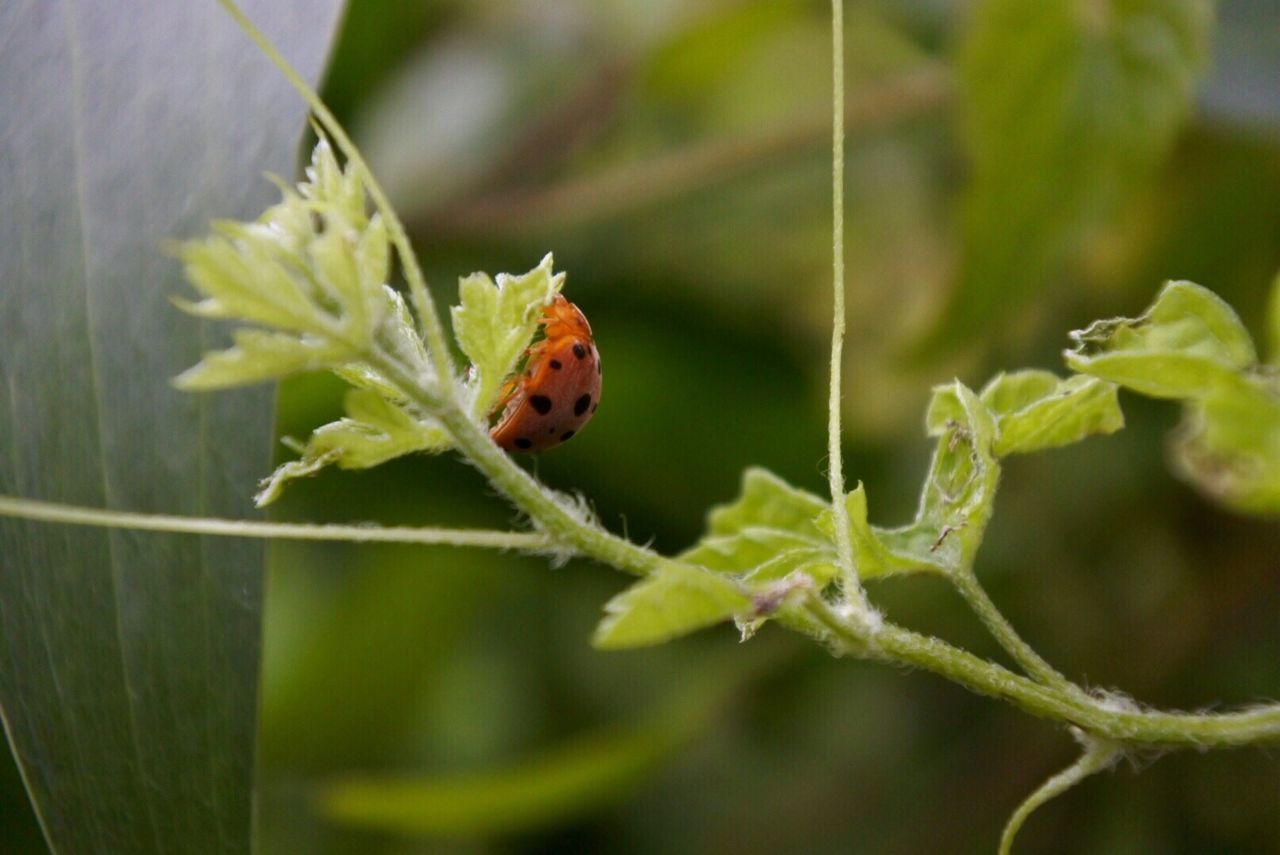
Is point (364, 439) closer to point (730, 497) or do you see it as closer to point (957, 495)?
point (957, 495)

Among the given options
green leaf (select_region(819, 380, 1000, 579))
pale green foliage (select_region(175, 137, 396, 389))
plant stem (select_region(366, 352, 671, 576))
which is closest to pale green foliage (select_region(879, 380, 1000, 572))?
green leaf (select_region(819, 380, 1000, 579))

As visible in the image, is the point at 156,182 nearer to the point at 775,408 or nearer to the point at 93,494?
the point at 93,494

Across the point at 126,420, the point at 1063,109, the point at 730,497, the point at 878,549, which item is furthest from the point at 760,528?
the point at 730,497

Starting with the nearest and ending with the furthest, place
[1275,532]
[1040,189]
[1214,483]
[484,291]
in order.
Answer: [1214,483] < [484,291] < [1040,189] < [1275,532]

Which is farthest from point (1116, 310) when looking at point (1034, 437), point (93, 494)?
point (93, 494)

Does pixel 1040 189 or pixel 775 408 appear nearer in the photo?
pixel 1040 189

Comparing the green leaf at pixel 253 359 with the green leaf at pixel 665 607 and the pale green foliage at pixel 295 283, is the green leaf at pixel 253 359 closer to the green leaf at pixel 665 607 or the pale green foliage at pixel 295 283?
the pale green foliage at pixel 295 283

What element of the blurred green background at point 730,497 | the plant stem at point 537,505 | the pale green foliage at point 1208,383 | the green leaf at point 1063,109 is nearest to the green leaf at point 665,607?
the plant stem at point 537,505

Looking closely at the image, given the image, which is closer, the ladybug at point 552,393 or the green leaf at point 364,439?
the green leaf at point 364,439
